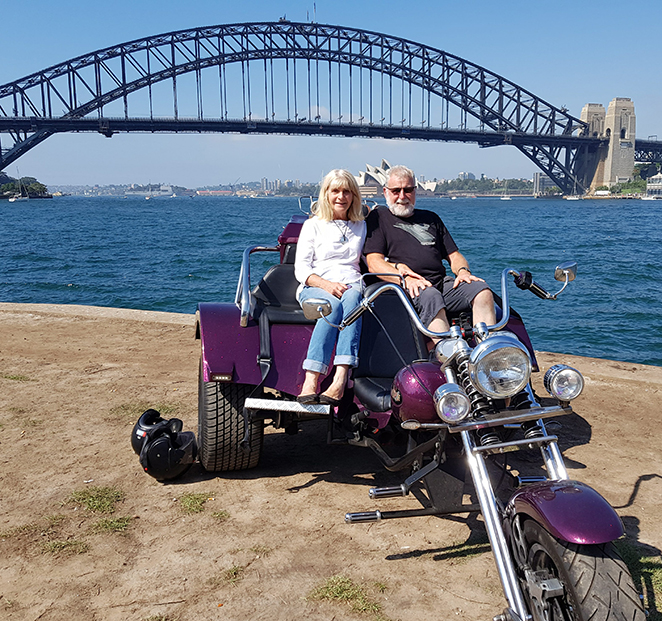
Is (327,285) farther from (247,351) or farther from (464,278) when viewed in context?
(464,278)

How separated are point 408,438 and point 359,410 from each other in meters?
0.37

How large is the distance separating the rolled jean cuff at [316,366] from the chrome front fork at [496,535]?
1090mm

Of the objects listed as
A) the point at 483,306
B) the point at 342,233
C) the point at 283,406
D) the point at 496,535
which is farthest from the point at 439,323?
the point at 496,535

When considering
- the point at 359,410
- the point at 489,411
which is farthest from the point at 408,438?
the point at 489,411

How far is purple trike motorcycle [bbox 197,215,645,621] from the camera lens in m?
2.03

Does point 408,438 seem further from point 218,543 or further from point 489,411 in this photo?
point 218,543

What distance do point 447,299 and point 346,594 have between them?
169 cm

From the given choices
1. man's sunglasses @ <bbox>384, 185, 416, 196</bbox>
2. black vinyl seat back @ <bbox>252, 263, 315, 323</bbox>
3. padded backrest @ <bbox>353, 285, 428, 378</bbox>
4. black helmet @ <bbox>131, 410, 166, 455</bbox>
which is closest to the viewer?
padded backrest @ <bbox>353, 285, 428, 378</bbox>

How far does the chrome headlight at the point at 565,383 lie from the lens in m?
2.39

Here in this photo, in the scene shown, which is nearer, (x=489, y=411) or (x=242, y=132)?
(x=489, y=411)

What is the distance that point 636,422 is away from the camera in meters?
4.66

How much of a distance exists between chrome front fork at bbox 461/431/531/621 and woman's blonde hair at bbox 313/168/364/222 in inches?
75.6

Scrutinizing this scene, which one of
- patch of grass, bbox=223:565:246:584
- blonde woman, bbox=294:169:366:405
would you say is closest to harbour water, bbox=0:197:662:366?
blonde woman, bbox=294:169:366:405

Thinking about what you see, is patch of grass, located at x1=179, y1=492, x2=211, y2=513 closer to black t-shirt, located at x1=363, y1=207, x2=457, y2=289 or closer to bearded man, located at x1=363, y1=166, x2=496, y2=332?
bearded man, located at x1=363, y1=166, x2=496, y2=332
